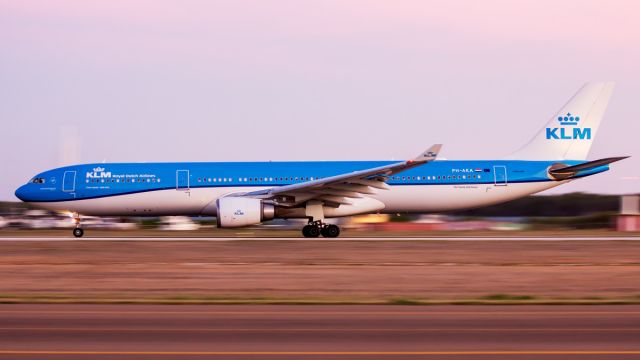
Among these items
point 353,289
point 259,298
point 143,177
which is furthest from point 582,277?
point 143,177

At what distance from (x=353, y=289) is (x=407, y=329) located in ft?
19.0

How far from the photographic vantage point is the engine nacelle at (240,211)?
3128 cm

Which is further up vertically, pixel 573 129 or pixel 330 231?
pixel 573 129

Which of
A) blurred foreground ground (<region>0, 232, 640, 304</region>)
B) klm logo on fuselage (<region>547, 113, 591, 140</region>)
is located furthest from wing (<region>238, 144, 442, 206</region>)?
klm logo on fuselage (<region>547, 113, 591, 140</region>)

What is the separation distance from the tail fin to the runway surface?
23.2m

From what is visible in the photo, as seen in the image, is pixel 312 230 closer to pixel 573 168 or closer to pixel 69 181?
pixel 69 181

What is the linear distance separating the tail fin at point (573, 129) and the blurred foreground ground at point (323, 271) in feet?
22.1

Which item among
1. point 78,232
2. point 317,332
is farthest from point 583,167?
point 317,332

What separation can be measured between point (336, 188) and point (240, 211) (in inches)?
149

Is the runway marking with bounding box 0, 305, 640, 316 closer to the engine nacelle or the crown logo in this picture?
the engine nacelle

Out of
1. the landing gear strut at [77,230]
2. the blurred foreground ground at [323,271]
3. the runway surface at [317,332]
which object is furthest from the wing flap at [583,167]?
the runway surface at [317,332]

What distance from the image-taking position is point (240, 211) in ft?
103

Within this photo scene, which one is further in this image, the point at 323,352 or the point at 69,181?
the point at 69,181

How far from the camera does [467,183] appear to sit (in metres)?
34.7
